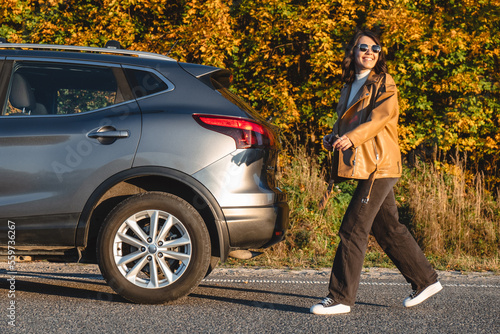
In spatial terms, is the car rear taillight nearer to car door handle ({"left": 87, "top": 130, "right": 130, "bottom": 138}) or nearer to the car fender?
the car fender

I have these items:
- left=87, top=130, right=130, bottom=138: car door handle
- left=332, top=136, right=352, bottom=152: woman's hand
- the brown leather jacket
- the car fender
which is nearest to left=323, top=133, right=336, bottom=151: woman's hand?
the brown leather jacket

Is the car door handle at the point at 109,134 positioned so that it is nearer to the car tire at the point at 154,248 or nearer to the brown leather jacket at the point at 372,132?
the car tire at the point at 154,248

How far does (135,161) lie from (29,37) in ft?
28.5

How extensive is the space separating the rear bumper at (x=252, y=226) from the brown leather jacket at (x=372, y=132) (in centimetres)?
60

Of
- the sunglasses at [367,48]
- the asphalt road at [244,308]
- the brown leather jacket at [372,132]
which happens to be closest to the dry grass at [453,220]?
the asphalt road at [244,308]

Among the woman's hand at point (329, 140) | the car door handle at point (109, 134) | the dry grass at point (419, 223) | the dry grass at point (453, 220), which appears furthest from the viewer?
the dry grass at point (453, 220)

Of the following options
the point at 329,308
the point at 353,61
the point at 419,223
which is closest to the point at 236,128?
→ the point at 353,61

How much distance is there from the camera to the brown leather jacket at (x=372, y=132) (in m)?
4.54

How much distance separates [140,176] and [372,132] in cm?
165

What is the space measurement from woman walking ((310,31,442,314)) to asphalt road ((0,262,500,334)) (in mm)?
241

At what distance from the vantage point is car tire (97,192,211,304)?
4.67 meters

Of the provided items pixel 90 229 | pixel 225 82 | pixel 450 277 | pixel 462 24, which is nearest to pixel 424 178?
pixel 462 24

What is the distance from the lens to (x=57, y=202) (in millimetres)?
4652

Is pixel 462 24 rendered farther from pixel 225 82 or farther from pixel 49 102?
pixel 49 102
